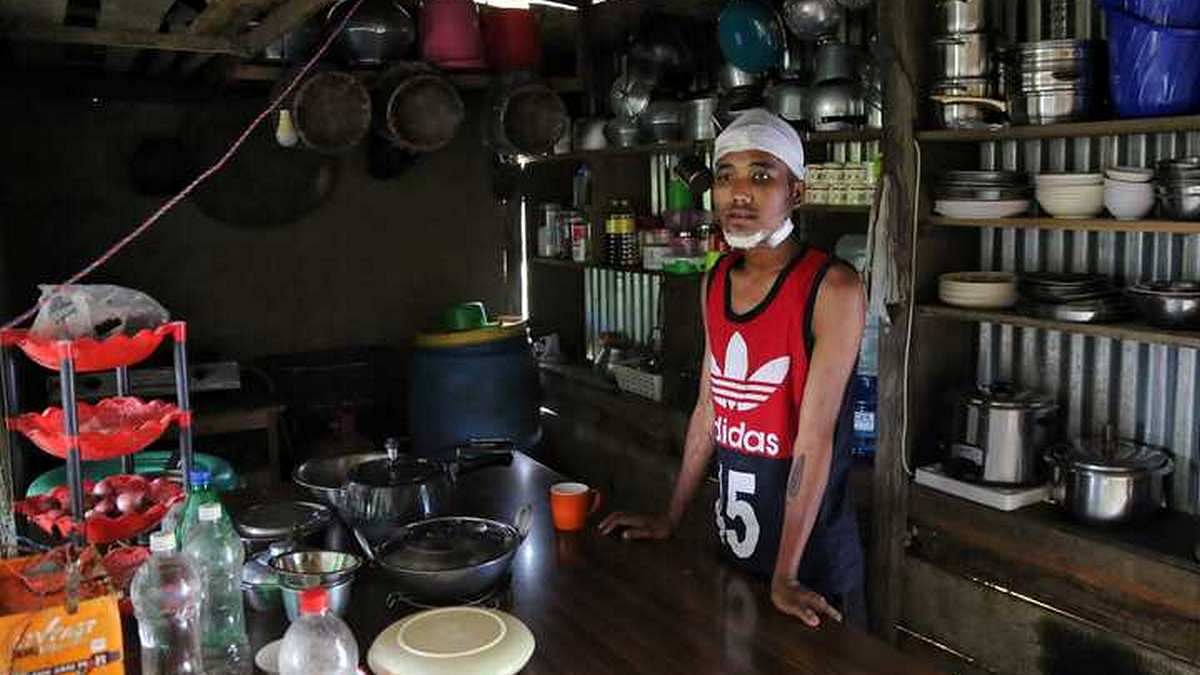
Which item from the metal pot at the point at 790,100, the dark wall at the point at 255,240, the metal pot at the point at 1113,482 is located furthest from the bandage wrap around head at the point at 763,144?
the dark wall at the point at 255,240

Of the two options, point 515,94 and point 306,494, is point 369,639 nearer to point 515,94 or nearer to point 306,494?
point 306,494

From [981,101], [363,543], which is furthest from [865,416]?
[363,543]

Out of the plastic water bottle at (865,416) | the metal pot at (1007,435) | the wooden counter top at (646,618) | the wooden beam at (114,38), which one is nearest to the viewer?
the wooden counter top at (646,618)

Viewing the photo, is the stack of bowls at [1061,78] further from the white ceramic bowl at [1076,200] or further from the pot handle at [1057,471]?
the pot handle at [1057,471]

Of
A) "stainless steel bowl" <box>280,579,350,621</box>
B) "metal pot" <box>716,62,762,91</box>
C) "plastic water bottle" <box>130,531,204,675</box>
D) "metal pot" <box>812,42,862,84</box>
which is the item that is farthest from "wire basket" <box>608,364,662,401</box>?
"plastic water bottle" <box>130,531,204,675</box>

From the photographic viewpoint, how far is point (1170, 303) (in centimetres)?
266

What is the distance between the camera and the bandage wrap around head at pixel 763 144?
7.06 feet

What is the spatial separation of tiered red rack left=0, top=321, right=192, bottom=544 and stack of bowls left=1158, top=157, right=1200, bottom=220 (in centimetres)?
244

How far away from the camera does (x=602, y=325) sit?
5508 millimetres

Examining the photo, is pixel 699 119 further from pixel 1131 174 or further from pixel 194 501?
pixel 194 501

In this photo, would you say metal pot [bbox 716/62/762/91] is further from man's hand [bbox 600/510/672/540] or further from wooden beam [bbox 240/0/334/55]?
man's hand [bbox 600/510/672/540]

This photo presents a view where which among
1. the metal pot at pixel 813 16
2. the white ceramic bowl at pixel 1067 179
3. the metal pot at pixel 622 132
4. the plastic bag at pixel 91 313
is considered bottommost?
the plastic bag at pixel 91 313

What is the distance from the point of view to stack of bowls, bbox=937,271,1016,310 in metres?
3.10

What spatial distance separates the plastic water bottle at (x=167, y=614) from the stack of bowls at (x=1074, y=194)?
2.53 metres
